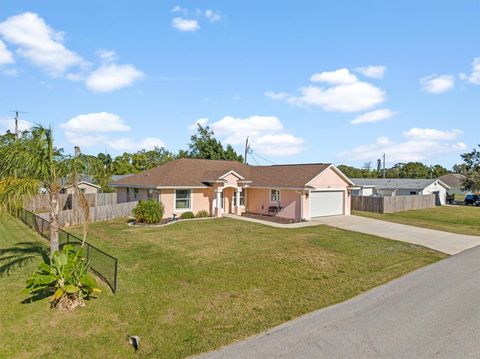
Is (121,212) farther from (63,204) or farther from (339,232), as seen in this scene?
(339,232)

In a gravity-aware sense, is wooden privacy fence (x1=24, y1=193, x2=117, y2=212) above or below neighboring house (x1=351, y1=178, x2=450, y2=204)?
below

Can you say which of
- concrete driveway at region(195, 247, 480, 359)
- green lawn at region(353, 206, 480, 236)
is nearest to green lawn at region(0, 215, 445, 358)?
concrete driveway at region(195, 247, 480, 359)

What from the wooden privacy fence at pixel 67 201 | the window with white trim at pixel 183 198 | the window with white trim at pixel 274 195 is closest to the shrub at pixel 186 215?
the window with white trim at pixel 183 198

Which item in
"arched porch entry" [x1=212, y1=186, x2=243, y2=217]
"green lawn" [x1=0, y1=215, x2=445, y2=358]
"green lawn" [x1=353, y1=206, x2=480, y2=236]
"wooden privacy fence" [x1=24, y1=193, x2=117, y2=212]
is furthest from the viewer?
"wooden privacy fence" [x1=24, y1=193, x2=117, y2=212]

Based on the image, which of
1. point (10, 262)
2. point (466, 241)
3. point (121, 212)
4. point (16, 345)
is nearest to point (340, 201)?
point (466, 241)

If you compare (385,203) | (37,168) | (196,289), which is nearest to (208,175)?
(385,203)

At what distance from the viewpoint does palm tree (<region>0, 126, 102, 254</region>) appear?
28.5 ft

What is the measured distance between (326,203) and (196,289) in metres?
18.4

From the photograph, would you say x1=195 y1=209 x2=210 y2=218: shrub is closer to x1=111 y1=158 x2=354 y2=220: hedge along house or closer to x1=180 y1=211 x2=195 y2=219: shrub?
x1=111 y1=158 x2=354 y2=220: hedge along house

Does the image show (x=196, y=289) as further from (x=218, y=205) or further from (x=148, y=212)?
(x=218, y=205)

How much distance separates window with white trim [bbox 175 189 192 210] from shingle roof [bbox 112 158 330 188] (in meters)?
0.68

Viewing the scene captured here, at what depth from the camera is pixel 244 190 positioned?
2862cm

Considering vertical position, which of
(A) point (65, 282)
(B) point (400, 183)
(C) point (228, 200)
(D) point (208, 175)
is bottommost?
(A) point (65, 282)

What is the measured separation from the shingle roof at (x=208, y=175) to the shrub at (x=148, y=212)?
7.51 ft
